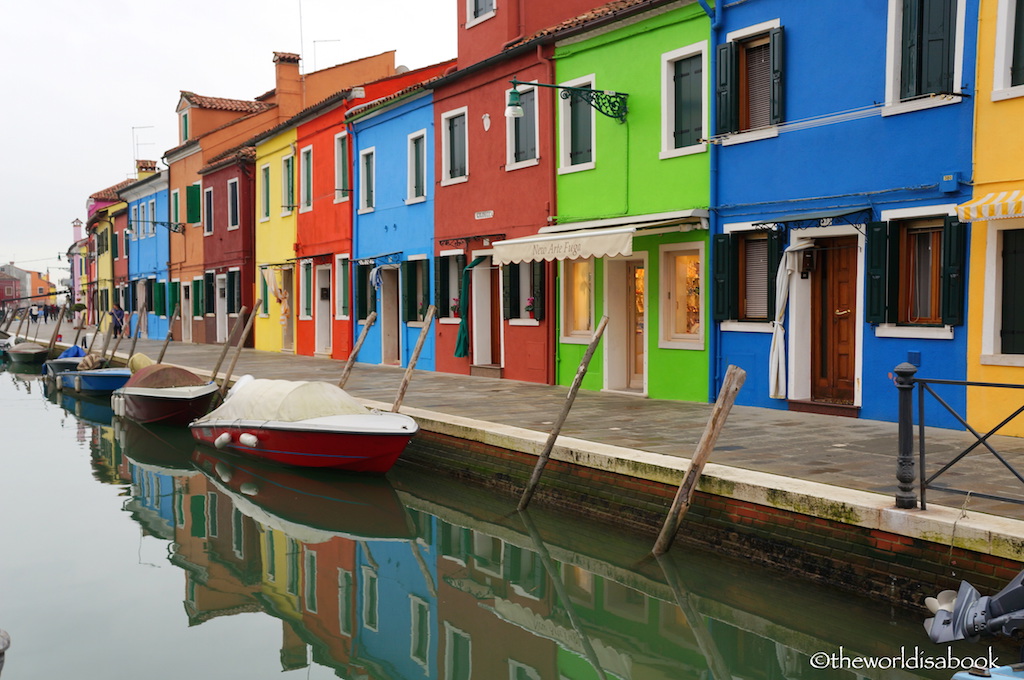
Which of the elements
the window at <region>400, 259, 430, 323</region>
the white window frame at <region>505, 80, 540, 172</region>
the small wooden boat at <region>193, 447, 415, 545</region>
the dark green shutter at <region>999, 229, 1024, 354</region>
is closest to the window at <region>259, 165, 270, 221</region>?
the window at <region>400, 259, 430, 323</region>

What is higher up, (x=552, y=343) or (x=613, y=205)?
(x=613, y=205)

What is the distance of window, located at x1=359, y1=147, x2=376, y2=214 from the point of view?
69.1 feet

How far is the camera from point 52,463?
1420 cm

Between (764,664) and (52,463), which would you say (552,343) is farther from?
(764,664)

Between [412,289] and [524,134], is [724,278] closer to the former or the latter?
[524,134]

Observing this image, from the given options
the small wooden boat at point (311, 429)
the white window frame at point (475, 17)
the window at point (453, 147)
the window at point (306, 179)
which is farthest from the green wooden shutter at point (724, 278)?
the window at point (306, 179)

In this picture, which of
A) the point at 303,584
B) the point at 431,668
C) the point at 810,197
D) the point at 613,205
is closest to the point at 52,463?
the point at 303,584

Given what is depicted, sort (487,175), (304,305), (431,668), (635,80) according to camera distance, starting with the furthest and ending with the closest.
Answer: (304,305) → (487,175) → (635,80) → (431,668)

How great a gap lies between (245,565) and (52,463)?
7.10 meters

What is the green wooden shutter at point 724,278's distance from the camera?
39.1ft

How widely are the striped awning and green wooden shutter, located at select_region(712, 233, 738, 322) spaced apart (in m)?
3.26

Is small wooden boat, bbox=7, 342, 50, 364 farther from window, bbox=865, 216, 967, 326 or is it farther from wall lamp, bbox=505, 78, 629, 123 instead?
window, bbox=865, 216, 967, 326

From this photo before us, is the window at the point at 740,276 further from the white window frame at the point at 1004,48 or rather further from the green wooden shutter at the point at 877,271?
the white window frame at the point at 1004,48

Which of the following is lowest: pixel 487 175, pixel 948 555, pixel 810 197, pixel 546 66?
pixel 948 555
